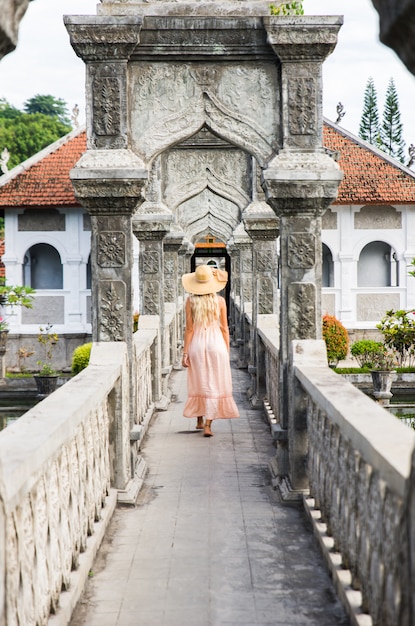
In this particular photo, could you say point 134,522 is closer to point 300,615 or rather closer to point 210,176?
point 300,615

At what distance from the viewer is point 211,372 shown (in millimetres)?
8797

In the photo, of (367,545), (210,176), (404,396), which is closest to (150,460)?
(367,545)

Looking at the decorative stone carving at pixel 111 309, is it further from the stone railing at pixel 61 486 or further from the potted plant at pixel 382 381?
the potted plant at pixel 382 381

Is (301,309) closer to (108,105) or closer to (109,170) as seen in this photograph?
(109,170)

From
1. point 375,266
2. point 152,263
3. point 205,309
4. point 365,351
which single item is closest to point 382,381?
point 365,351

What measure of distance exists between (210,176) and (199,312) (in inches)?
209

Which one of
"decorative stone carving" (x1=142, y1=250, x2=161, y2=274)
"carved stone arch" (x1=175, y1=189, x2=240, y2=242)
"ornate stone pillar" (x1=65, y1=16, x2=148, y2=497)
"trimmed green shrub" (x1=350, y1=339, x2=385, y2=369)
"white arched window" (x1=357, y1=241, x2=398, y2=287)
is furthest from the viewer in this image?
"white arched window" (x1=357, y1=241, x2=398, y2=287)

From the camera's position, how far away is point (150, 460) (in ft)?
25.7

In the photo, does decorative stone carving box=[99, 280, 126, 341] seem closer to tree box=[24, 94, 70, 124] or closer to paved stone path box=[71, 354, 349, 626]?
paved stone path box=[71, 354, 349, 626]

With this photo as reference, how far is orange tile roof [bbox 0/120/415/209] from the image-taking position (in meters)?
25.4

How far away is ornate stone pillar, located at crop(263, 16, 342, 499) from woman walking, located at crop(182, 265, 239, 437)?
1.77m

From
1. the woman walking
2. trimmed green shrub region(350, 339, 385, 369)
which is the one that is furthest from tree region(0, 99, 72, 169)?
the woman walking

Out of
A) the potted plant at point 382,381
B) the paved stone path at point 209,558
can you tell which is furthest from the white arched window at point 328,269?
the paved stone path at point 209,558

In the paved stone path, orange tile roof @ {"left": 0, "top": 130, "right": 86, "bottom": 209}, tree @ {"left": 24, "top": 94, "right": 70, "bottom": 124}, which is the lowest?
the paved stone path
